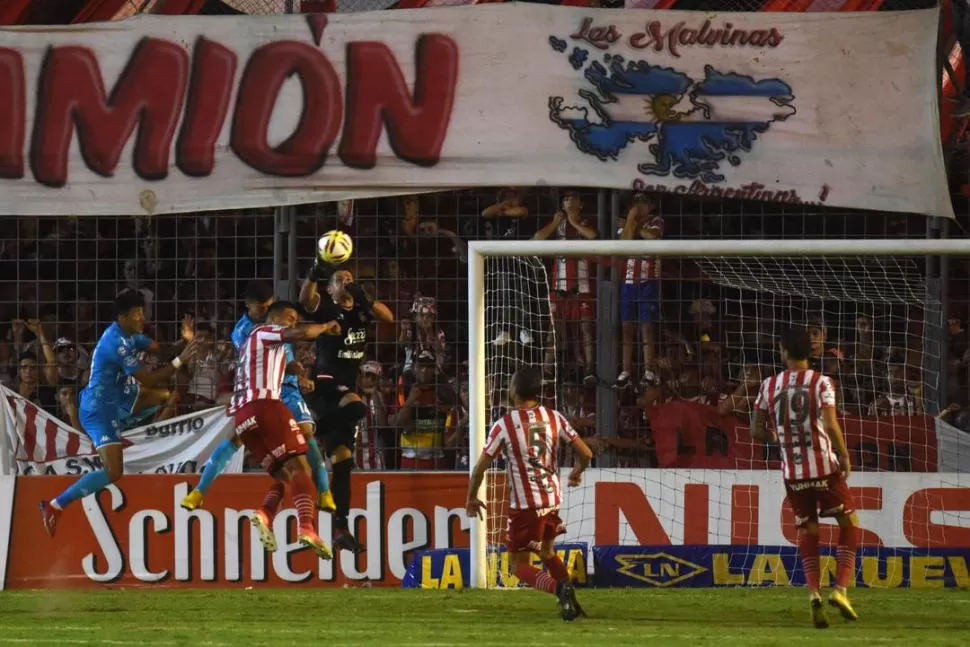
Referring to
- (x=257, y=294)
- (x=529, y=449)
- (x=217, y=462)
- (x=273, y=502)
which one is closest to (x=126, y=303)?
(x=257, y=294)

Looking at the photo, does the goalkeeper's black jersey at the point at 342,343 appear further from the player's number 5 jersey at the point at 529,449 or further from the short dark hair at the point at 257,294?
the player's number 5 jersey at the point at 529,449

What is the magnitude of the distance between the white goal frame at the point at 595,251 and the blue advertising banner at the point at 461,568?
34 cm

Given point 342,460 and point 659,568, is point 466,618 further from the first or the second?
point 342,460

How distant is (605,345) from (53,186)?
5.05m

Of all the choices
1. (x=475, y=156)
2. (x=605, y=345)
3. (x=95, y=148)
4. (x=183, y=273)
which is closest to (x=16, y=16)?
(x=95, y=148)

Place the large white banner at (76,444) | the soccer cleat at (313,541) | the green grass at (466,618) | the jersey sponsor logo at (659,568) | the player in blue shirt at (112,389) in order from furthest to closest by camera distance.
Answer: the large white banner at (76,444) → the jersey sponsor logo at (659,568) → the player in blue shirt at (112,389) → the soccer cleat at (313,541) → the green grass at (466,618)

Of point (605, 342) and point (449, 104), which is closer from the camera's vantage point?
point (605, 342)

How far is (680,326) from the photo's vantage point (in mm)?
14438

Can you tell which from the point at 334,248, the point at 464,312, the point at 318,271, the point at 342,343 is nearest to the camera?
the point at 334,248

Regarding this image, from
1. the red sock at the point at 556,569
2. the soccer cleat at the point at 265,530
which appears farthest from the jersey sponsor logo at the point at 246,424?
the red sock at the point at 556,569

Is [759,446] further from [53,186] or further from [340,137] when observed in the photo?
[53,186]

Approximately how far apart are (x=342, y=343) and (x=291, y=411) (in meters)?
0.74

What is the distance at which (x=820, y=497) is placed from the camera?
10.2 metres

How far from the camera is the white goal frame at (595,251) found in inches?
481
